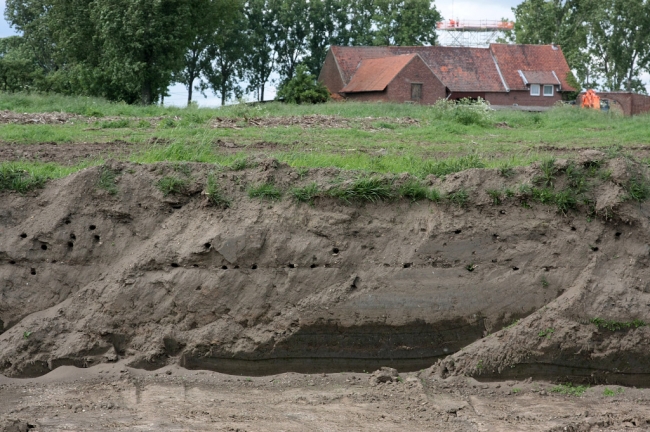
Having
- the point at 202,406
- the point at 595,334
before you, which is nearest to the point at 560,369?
the point at 595,334

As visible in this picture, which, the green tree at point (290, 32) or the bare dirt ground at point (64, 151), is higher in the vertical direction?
the green tree at point (290, 32)

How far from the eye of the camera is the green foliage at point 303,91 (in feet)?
116

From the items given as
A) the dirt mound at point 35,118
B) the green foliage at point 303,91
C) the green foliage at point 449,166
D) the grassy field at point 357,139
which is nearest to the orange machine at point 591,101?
the green foliage at point 303,91

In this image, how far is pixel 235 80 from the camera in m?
52.1

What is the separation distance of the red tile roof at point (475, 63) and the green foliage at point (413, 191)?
33.8 m

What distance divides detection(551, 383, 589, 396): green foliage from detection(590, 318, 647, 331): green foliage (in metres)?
0.62

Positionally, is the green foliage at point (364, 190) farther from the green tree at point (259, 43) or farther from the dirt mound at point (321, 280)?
the green tree at point (259, 43)

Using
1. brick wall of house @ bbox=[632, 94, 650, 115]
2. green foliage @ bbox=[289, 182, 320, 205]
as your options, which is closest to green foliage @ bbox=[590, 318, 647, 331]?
green foliage @ bbox=[289, 182, 320, 205]

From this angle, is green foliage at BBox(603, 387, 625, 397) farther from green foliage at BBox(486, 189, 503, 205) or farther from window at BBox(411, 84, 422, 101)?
window at BBox(411, 84, 422, 101)

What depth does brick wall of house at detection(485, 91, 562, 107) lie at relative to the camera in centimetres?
4231

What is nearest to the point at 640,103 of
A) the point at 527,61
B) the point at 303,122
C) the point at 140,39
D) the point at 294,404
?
the point at 527,61

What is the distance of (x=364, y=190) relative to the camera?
25.0ft

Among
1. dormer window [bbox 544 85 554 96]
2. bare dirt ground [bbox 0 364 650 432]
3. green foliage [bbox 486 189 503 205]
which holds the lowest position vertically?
bare dirt ground [bbox 0 364 650 432]

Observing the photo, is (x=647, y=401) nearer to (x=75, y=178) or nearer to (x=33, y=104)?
(x=75, y=178)
